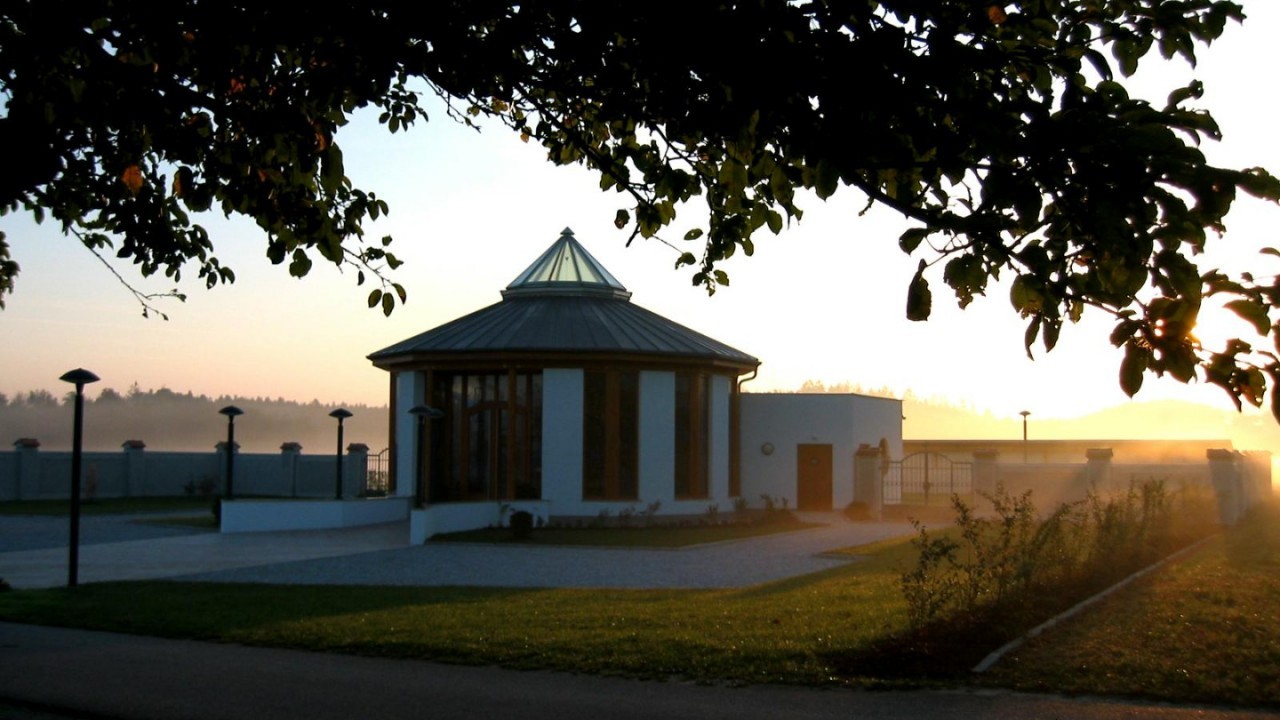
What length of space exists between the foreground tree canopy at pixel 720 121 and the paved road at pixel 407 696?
2.87 metres

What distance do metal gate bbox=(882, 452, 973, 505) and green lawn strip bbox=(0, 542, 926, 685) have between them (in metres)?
17.0

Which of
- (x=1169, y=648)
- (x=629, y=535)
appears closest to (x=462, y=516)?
(x=629, y=535)

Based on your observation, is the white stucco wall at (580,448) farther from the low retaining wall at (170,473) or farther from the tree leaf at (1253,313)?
the tree leaf at (1253,313)

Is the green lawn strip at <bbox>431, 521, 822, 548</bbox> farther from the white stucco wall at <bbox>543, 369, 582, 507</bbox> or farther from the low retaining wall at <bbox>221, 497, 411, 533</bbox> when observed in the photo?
the low retaining wall at <bbox>221, 497, 411, 533</bbox>

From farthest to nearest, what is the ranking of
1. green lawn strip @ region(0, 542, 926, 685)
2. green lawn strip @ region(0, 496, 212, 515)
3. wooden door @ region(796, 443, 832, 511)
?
green lawn strip @ region(0, 496, 212, 515)
wooden door @ region(796, 443, 832, 511)
green lawn strip @ region(0, 542, 926, 685)

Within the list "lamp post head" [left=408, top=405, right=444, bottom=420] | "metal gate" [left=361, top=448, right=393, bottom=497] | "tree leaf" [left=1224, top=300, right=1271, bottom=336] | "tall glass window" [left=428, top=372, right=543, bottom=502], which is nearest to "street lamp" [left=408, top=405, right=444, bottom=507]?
"lamp post head" [left=408, top=405, right=444, bottom=420]

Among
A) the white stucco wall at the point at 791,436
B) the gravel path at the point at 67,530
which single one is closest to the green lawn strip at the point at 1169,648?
the gravel path at the point at 67,530

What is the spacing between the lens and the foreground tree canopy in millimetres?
5020

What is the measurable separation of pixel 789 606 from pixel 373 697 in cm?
567

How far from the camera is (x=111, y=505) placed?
1478 inches

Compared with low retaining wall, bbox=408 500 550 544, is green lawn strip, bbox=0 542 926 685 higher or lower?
lower

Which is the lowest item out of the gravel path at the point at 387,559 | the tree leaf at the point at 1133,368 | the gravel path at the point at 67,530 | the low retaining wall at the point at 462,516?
the gravel path at the point at 387,559

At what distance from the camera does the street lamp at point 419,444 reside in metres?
26.9

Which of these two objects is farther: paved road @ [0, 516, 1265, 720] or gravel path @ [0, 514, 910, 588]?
gravel path @ [0, 514, 910, 588]
